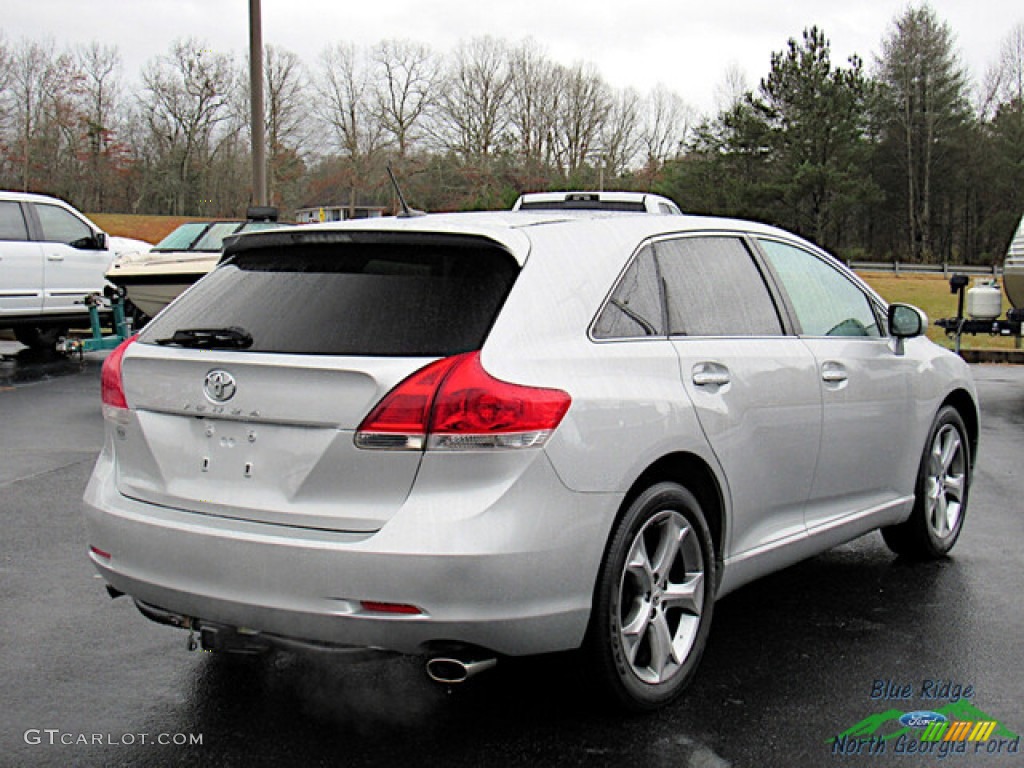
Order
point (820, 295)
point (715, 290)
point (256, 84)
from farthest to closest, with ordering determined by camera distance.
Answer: point (256, 84)
point (820, 295)
point (715, 290)

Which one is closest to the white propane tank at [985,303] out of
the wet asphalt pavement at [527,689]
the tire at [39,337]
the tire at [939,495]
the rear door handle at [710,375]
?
the tire at [939,495]

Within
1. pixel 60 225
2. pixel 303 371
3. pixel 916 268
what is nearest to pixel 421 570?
pixel 303 371

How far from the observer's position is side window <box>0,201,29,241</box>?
14531 mm

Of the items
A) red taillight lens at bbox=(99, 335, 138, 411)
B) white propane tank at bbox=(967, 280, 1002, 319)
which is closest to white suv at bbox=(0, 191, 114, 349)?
white propane tank at bbox=(967, 280, 1002, 319)

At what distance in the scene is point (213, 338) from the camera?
140 inches

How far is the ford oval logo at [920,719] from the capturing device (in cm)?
367

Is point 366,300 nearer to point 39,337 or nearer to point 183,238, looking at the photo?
point 183,238

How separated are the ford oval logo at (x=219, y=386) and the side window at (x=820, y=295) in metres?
2.34

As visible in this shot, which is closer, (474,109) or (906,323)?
(906,323)

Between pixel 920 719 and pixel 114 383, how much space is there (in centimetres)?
283

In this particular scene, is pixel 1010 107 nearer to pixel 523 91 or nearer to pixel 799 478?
pixel 523 91

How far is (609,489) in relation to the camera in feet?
11.1

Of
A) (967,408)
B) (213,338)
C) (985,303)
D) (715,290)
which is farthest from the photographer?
(985,303)

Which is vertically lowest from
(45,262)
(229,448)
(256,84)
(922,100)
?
(229,448)
